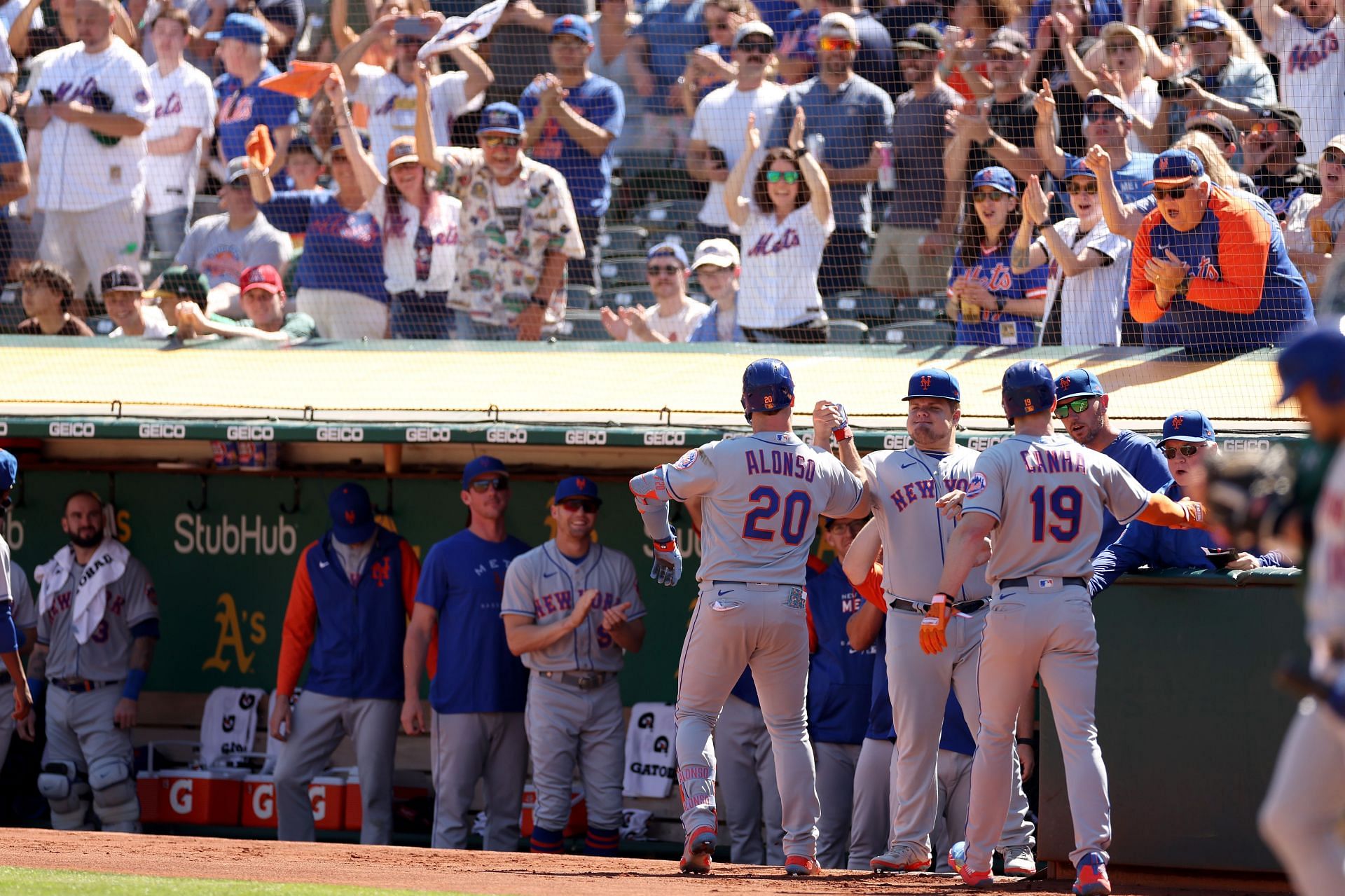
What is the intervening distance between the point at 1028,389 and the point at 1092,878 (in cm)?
151

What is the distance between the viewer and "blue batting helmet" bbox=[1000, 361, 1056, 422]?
17.7ft

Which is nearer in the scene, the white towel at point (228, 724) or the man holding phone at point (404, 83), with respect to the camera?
the white towel at point (228, 724)

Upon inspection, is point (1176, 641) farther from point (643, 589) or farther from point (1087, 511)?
point (643, 589)

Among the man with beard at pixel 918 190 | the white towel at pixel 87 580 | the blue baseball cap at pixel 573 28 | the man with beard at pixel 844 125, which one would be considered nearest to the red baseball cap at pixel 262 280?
the white towel at pixel 87 580

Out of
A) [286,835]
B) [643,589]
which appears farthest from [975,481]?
[286,835]

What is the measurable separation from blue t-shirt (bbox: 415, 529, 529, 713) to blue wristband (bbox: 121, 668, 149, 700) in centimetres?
154

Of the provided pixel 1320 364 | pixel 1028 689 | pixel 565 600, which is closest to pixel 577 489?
pixel 565 600

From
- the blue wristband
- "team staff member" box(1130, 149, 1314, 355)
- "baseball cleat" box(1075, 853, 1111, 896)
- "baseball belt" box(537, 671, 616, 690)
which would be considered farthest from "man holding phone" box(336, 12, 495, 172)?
"baseball cleat" box(1075, 853, 1111, 896)

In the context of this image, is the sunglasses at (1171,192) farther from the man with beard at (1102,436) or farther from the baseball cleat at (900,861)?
the baseball cleat at (900,861)

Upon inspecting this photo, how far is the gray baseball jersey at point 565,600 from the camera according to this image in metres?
7.19

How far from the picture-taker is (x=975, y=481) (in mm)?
5328

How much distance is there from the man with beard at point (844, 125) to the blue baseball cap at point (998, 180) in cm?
114

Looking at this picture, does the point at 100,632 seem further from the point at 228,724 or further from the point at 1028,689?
the point at 1028,689

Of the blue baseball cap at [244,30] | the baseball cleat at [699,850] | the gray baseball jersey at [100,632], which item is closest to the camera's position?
the baseball cleat at [699,850]
